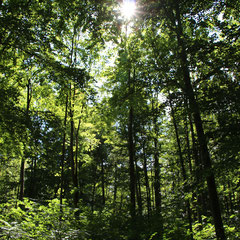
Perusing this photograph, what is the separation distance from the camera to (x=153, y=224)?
6.46m

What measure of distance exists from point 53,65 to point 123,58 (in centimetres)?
469

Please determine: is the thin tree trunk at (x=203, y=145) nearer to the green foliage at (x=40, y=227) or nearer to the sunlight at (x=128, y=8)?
the sunlight at (x=128, y=8)

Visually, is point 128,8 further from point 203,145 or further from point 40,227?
point 40,227

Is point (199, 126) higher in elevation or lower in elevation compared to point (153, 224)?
higher

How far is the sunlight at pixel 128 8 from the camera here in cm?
485

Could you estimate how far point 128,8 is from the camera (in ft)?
16.7

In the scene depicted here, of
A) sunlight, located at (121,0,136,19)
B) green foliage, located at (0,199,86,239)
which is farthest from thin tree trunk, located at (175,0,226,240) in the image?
green foliage, located at (0,199,86,239)

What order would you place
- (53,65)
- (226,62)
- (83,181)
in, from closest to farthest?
(226,62) → (53,65) → (83,181)

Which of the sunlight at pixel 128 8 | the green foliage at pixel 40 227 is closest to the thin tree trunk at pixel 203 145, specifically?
the sunlight at pixel 128 8

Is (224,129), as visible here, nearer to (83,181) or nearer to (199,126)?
(199,126)

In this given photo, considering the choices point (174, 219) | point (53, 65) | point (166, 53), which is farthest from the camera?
point (166, 53)

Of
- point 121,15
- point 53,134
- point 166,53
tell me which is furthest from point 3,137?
point 166,53

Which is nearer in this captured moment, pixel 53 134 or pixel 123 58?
pixel 53 134

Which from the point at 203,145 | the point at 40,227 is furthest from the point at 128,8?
the point at 40,227
